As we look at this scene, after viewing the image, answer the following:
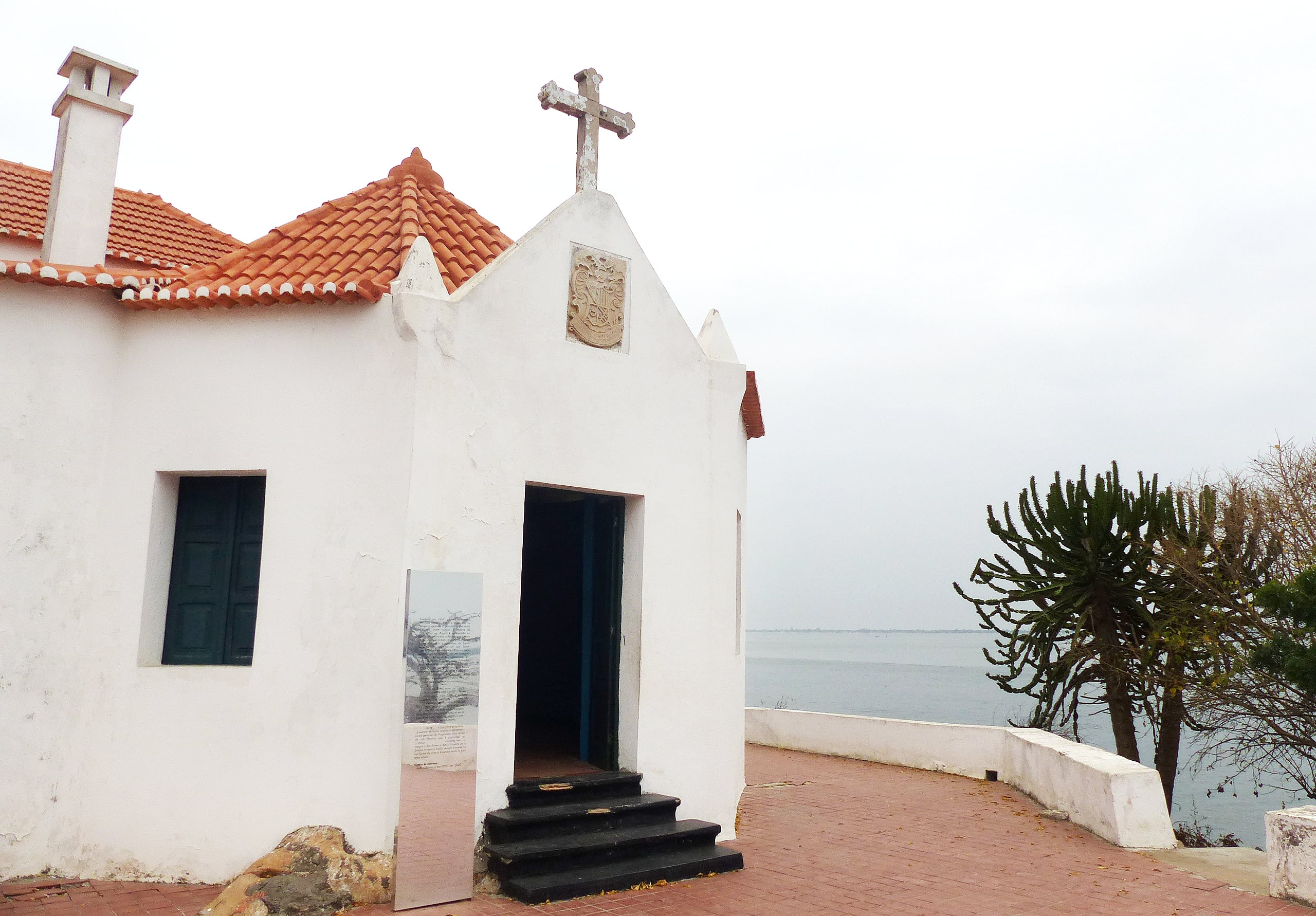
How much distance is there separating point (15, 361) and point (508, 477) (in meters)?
3.96

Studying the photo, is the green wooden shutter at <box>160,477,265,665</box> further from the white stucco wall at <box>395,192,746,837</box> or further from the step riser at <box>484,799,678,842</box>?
the step riser at <box>484,799,678,842</box>

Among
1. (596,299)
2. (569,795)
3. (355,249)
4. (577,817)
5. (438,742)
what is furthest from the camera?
(355,249)

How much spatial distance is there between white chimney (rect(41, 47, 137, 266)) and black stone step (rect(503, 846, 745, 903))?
668 cm

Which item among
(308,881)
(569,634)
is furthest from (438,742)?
(569,634)

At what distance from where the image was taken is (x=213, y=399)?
7.26 m

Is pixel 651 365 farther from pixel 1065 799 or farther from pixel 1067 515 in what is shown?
pixel 1067 515

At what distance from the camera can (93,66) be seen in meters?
8.32

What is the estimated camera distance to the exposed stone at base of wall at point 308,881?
5.86 m

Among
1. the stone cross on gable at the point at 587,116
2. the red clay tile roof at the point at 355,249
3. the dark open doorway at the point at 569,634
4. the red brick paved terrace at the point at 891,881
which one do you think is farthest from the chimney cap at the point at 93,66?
the red brick paved terrace at the point at 891,881

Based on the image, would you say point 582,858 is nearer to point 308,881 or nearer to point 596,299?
point 308,881

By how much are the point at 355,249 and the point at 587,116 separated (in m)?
2.41

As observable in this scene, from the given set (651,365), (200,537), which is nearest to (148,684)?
(200,537)

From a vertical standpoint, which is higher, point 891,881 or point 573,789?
point 573,789

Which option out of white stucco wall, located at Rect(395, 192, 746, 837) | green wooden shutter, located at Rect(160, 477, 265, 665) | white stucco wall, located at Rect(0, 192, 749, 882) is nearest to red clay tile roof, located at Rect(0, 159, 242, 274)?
white stucco wall, located at Rect(0, 192, 749, 882)
